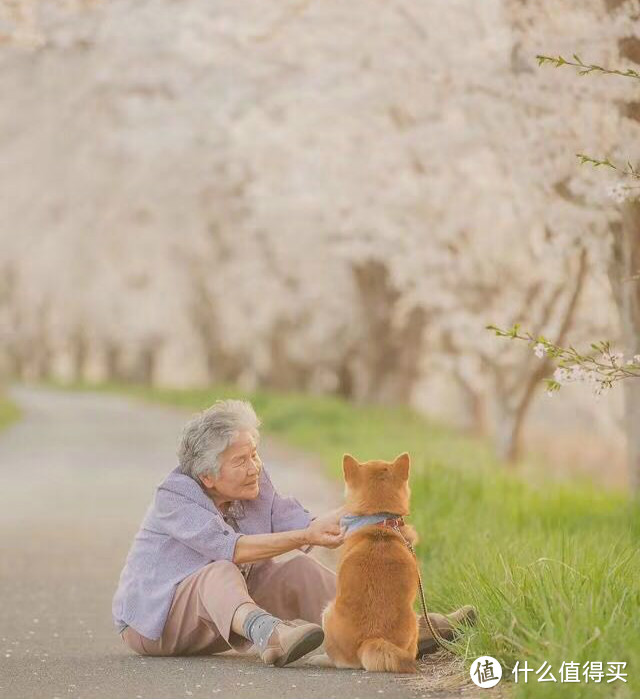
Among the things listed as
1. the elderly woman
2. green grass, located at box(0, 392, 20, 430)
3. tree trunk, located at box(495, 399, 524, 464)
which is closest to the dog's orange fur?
the elderly woman

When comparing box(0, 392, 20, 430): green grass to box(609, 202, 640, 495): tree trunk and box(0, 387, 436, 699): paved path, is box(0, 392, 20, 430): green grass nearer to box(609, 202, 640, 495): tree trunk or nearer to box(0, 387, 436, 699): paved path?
box(0, 387, 436, 699): paved path

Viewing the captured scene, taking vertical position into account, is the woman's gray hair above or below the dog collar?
above

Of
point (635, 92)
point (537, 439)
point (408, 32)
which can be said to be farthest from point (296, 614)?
point (537, 439)

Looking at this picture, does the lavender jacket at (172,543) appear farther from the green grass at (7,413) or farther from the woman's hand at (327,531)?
the green grass at (7,413)

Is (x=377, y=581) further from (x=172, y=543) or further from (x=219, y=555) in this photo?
(x=172, y=543)

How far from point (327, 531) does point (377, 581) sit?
0.49m

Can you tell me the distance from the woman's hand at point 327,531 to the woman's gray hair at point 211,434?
1.82 ft

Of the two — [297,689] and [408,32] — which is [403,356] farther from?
[297,689]

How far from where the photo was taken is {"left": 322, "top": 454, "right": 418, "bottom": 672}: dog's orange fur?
4.96 meters

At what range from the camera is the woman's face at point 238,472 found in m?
5.68

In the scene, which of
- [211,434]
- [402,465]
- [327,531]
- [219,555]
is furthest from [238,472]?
[402,465]

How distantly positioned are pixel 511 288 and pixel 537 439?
25.3 ft

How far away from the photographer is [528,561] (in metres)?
6.25

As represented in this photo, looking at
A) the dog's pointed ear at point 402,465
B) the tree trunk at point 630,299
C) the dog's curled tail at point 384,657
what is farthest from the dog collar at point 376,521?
the tree trunk at point 630,299
